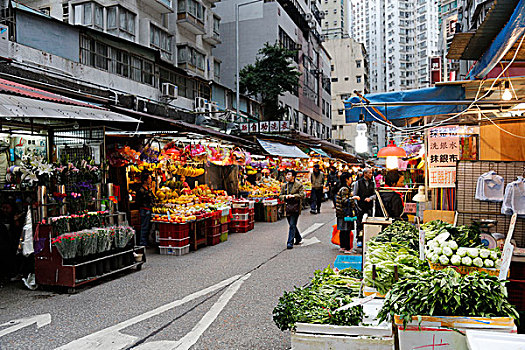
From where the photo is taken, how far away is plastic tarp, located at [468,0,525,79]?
385 centimetres

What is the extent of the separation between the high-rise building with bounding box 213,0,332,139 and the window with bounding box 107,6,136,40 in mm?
14794

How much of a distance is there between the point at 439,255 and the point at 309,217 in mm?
15159

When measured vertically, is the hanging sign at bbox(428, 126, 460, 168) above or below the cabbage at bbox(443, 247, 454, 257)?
above

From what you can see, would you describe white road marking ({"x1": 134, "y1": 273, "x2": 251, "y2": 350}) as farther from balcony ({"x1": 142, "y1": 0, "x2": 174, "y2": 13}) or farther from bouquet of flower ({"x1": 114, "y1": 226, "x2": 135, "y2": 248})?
balcony ({"x1": 142, "y1": 0, "x2": 174, "y2": 13})

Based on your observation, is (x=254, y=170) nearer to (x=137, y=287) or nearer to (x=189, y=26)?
(x=189, y=26)

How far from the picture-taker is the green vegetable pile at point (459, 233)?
446cm

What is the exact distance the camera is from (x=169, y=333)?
526 cm

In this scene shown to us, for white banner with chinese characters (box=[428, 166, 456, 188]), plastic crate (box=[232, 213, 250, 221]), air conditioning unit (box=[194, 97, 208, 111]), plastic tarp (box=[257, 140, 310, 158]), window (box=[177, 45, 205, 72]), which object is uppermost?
window (box=[177, 45, 205, 72])

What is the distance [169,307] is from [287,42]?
116 ft

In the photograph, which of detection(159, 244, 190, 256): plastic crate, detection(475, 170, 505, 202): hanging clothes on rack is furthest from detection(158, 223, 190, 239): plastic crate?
detection(475, 170, 505, 202): hanging clothes on rack

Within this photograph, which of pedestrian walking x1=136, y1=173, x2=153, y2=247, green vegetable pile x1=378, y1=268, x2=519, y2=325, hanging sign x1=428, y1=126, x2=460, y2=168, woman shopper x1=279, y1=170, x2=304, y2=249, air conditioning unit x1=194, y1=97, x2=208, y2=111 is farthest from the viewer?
air conditioning unit x1=194, y1=97, x2=208, y2=111

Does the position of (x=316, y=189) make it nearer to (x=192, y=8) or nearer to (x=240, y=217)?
(x=240, y=217)

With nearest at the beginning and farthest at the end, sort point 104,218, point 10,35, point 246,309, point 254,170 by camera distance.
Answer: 1. point 246,309
2. point 104,218
3. point 10,35
4. point 254,170

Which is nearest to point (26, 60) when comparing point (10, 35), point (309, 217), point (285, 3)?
point (10, 35)
